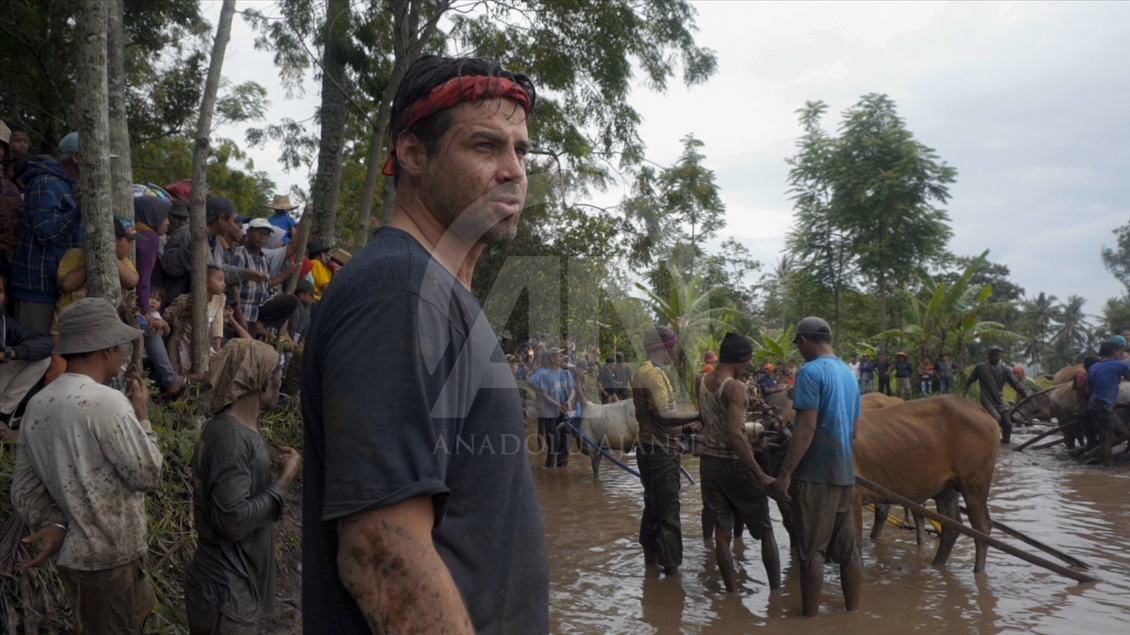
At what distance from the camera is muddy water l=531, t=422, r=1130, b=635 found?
6.16 m

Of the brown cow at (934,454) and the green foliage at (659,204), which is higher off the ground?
the green foliage at (659,204)

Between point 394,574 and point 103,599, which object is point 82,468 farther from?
point 394,574

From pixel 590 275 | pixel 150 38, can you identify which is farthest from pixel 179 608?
pixel 590 275

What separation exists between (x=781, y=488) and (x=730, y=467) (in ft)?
2.31

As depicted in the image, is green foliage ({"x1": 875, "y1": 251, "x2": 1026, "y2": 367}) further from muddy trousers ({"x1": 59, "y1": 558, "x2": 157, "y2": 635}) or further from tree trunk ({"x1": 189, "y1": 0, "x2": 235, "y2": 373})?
muddy trousers ({"x1": 59, "y1": 558, "x2": 157, "y2": 635})

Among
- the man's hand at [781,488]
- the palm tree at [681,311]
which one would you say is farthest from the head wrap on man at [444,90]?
the palm tree at [681,311]

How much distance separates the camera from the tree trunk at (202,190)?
6.27 meters

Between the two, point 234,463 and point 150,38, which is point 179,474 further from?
point 150,38

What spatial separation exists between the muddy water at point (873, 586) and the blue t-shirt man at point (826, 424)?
1.11m

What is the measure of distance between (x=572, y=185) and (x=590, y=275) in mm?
4914

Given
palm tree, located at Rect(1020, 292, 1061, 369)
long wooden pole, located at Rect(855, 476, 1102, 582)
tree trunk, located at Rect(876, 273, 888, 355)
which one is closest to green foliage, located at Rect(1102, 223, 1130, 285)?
palm tree, located at Rect(1020, 292, 1061, 369)

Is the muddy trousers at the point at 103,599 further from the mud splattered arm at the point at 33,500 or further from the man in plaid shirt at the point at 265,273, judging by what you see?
the man in plaid shirt at the point at 265,273

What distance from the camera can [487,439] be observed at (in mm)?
1379

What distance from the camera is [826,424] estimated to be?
6.00 metres
